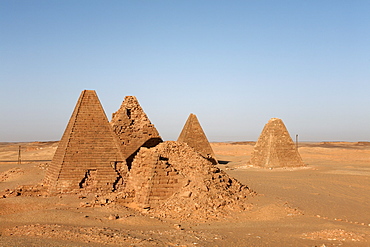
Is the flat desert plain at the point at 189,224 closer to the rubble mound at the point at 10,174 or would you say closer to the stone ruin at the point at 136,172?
the stone ruin at the point at 136,172

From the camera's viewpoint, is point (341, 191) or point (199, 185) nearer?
point (199, 185)

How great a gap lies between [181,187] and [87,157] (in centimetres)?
471

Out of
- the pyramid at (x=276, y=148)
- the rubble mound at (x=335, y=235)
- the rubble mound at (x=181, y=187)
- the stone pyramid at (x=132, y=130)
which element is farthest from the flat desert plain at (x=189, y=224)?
the pyramid at (x=276, y=148)

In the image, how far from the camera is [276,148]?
24.7 meters

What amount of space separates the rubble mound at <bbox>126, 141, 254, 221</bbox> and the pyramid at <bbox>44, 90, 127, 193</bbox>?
1.85 metres

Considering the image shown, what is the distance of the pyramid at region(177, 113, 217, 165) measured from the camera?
84.1 feet

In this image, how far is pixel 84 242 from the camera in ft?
22.0

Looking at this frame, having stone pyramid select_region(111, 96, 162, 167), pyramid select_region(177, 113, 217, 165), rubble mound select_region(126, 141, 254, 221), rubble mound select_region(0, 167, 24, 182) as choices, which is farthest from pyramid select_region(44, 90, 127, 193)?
pyramid select_region(177, 113, 217, 165)

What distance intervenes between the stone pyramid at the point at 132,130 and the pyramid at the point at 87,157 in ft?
10.9

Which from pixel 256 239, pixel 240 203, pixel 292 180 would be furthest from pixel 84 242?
pixel 292 180

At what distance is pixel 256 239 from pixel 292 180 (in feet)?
41.6

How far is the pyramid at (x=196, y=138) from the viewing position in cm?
2562

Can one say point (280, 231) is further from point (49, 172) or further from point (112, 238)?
point (49, 172)

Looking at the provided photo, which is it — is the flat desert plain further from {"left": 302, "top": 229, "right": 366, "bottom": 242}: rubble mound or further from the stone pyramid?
the stone pyramid
